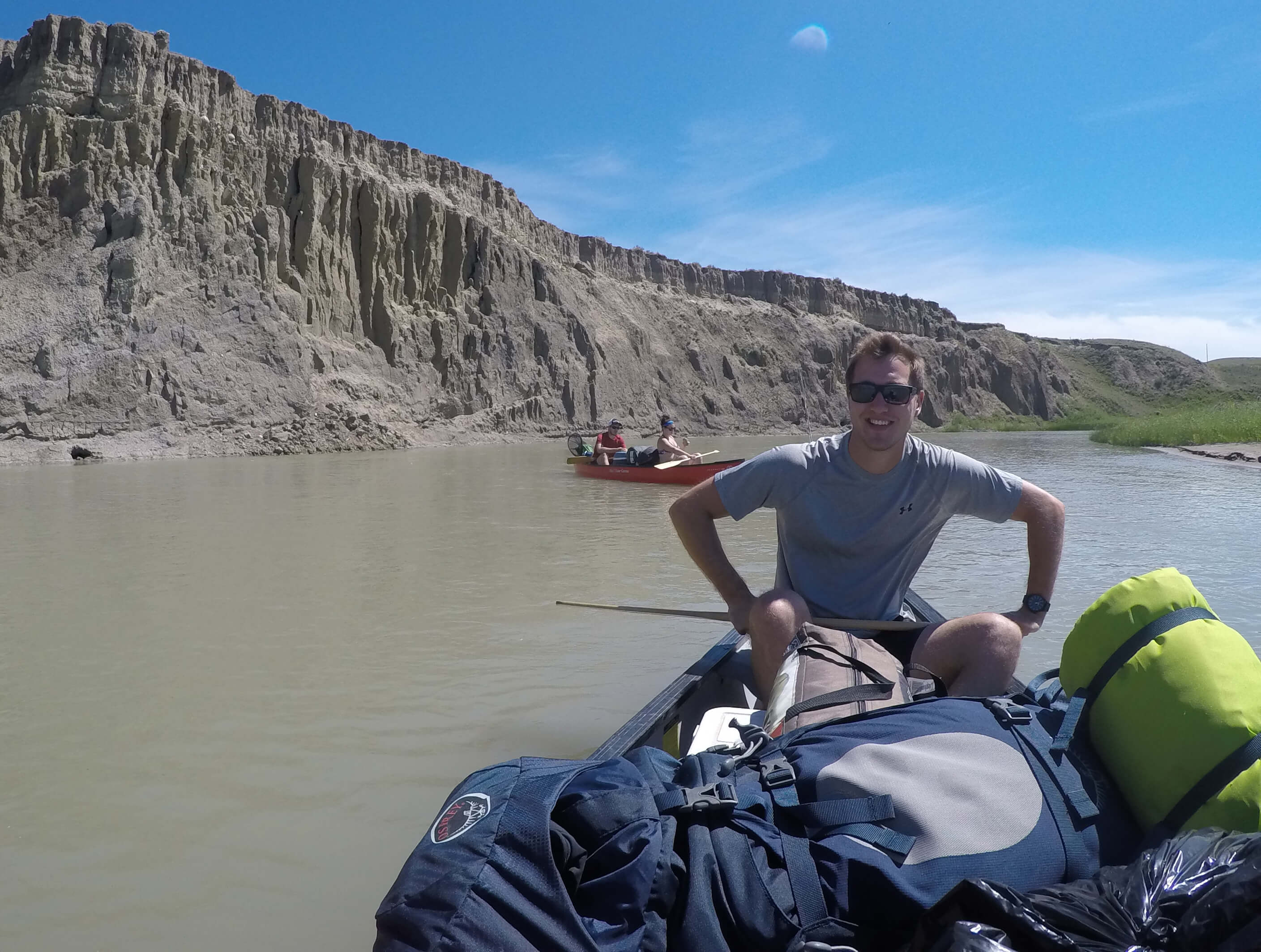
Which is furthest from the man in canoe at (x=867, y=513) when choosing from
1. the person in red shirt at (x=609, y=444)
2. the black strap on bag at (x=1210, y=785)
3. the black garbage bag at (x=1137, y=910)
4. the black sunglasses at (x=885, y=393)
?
the person in red shirt at (x=609, y=444)

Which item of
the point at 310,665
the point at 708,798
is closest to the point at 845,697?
the point at 708,798

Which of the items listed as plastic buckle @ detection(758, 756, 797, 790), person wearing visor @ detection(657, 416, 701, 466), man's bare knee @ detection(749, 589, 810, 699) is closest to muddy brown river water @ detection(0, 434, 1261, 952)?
man's bare knee @ detection(749, 589, 810, 699)

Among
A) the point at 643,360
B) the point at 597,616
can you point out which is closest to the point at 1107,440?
the point at 643,360

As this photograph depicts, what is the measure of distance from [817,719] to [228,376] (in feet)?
96.9

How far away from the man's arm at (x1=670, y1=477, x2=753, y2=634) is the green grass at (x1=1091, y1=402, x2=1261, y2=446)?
94.0 ft

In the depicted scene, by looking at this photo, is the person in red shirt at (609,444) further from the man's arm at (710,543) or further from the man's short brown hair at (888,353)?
the man's short brown hair at (888,353)

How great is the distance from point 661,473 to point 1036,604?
1299cm

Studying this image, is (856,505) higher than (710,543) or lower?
higher

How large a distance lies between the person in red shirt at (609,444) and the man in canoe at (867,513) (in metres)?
14.6

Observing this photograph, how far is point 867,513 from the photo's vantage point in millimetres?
3162

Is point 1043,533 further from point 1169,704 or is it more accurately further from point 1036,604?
point 1169,704

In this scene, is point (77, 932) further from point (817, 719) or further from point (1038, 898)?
point (1038, 898)

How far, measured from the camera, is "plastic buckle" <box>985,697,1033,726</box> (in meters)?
1.80

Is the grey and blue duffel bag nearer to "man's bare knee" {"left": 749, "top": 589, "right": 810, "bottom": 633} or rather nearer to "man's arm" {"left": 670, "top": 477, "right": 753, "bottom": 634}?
"man's bare knee" {"left": 749, "top": 589, "right": 810, "bottom": 633}
